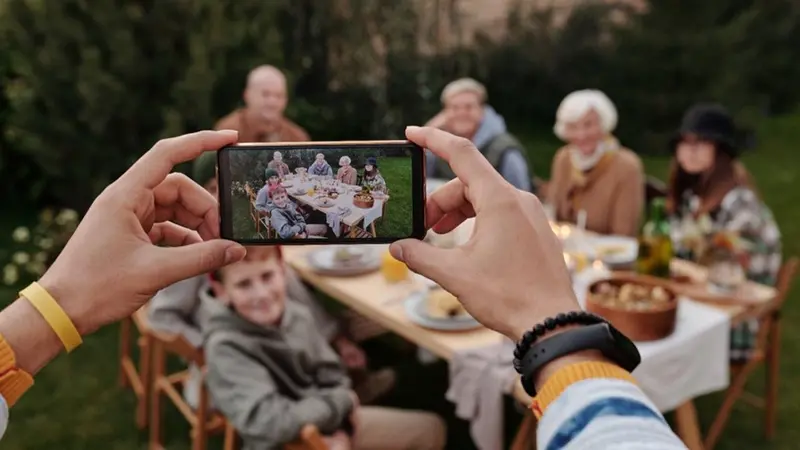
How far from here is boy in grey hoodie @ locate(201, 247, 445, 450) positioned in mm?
2188

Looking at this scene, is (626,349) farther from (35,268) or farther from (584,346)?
(35,268)

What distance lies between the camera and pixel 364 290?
2818 mm

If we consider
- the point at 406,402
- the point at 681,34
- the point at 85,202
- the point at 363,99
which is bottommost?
the point at 406,402

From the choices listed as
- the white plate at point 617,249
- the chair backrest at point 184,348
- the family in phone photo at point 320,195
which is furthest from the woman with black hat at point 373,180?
the white plate at point 617,249

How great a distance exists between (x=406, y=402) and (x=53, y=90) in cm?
335

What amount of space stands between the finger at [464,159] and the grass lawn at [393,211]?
98mm

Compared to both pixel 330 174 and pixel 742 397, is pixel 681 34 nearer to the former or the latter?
pixel 742 397

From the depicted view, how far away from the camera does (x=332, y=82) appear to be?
21.9 feet

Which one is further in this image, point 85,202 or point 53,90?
point 85,202

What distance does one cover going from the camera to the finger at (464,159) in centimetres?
99

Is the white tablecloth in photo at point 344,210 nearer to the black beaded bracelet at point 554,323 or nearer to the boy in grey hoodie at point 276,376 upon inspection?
the black beaded bracelet at point 554,323

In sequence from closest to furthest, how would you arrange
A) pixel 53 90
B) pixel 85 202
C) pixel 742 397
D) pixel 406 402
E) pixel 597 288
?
pixel 597 288
pixel 742 397
pixel 406 402
pixel 53 90
pixel 85 202

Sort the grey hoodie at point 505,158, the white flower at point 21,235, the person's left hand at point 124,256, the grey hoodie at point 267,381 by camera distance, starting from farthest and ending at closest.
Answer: the white flower at point 21,235 < the grey hoodie at point 505,158 < the grey hoodie at point 267,381 < the person's left hand at point 124,256

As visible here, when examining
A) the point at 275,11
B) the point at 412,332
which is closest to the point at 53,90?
the point at 275,11
